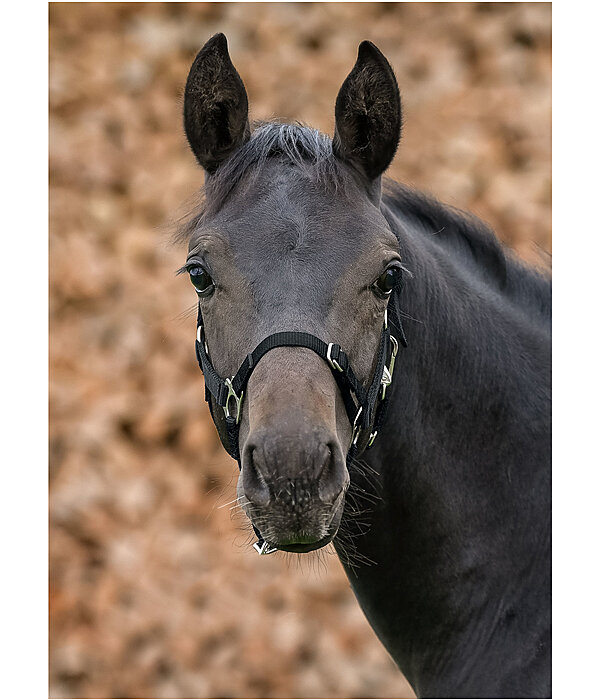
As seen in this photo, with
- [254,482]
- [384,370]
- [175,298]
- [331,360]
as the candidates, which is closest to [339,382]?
[331,360]

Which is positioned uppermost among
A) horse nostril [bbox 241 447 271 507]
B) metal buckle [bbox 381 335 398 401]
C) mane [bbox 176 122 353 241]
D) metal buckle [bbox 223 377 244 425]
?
mane [bbox 176 122 353 241]

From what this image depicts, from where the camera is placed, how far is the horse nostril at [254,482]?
1799mm

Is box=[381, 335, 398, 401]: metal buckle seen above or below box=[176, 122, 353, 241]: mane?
below

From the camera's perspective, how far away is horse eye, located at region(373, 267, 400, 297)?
2064 millimetres

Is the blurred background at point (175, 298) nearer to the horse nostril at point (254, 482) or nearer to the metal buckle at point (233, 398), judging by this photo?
the metal buckle at point (233, 398)

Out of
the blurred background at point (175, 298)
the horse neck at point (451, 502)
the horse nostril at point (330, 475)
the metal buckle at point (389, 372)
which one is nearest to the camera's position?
the horse nostril at point (330, 475)

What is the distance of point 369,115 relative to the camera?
221cm

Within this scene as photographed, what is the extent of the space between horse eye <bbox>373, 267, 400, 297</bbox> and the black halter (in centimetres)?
7

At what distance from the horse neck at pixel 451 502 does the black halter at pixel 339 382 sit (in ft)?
0.45

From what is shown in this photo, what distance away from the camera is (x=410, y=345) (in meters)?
2.35

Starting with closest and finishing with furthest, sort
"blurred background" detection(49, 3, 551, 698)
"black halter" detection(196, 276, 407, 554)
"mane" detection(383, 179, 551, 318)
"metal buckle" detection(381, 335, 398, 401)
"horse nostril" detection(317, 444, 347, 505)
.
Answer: "horse nostril" detection(317, 444, 347, 505) → "black halter" detection(196, 276, 407, 554) → "metal buckle" detection(381, 335, 398, 401) → "mane" detection(383, 179, 551, 318) → "blurred background" detection(49, 3, 551, 698)

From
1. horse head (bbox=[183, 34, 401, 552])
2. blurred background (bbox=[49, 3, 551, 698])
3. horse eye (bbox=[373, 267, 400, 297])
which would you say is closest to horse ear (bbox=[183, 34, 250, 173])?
horse head (bbox=[183, 34, 401, 552])

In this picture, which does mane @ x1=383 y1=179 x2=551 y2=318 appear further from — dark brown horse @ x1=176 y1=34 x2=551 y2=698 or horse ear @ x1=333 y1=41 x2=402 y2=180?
horse ear @ x1=333 y1=41 x2=402 y2=180

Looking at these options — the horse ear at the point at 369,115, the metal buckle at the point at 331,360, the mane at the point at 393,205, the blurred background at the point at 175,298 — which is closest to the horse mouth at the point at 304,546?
the metal buckle at the point at 331,360
